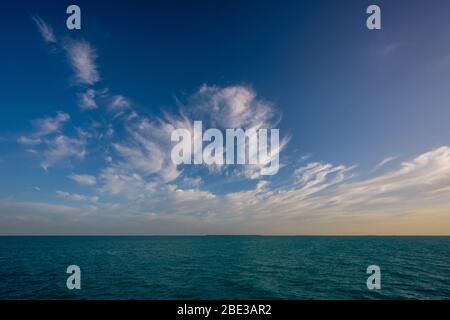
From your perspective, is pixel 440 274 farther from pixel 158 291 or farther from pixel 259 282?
pixel 158 291

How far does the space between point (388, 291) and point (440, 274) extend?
18639 millimetres

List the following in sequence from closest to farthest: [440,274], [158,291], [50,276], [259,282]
Result: 1. [158,291]
2. [259,282]
3. [50,276]
4. [440,274]

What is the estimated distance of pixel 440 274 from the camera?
37.2m
